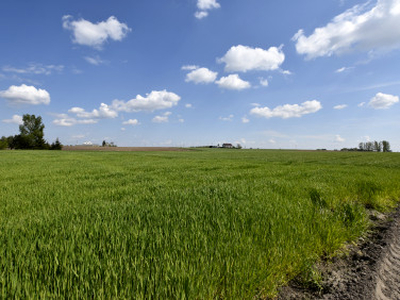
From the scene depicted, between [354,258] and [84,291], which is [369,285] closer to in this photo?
[354,258]

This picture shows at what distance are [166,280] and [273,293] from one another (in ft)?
4.21

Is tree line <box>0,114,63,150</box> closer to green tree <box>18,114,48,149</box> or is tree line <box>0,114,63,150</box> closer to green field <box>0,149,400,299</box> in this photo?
green tree <box>18,114,48,149</box>

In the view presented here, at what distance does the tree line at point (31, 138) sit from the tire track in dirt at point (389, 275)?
332ft

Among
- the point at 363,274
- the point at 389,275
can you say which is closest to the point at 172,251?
the point at 363,274

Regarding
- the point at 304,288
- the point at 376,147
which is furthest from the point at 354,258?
the point at 376,147

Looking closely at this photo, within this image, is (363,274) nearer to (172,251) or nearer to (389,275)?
(389,275)

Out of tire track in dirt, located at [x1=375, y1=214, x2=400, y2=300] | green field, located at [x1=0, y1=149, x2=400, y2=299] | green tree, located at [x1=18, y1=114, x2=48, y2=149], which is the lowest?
tire track in dirt, located at [x1=375, y1=214, x2=400, y2=300]

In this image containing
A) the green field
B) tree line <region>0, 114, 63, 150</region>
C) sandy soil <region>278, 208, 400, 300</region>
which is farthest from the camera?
tree line <region>0, 114, 63, 150</region>

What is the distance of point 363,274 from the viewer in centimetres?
268

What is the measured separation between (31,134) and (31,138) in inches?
94.9

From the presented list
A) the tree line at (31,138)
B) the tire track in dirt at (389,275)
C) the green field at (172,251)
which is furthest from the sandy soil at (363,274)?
the tree line at (31,138)

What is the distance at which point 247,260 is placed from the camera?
2262 millimetres

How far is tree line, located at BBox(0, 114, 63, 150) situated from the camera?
8368 centimetres

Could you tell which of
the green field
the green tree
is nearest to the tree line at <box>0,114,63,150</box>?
the green tree
